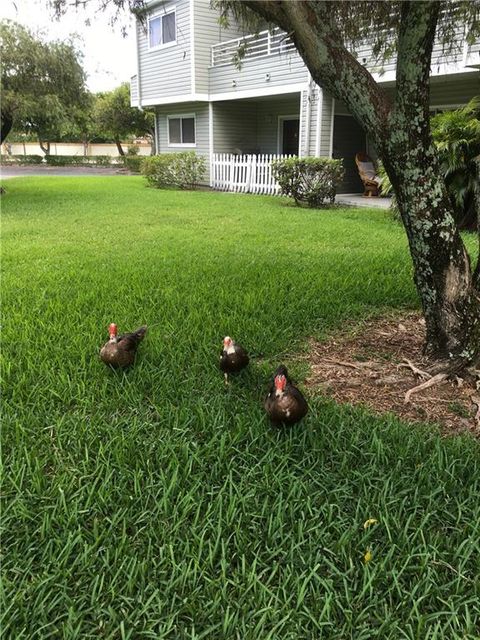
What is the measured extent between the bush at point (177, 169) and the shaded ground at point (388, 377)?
12872mm

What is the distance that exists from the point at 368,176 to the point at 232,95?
4921 millimetres

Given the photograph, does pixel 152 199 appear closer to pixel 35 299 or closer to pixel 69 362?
pixel 35 299

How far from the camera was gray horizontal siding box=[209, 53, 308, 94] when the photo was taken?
13.4 meters

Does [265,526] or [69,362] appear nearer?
[265,526]

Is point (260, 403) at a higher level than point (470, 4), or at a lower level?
lower

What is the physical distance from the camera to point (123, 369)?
3156 millimetres

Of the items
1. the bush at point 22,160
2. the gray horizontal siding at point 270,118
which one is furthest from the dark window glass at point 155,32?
the bush at point 22,160

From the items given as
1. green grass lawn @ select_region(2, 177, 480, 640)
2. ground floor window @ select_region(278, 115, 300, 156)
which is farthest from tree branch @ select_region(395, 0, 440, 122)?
ground floor window @ select_region(278, 115, 300, 156)

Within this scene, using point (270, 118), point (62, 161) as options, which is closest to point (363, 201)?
point (270, 118)

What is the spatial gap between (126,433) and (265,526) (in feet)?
3.00

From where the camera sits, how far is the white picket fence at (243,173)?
46.6ft

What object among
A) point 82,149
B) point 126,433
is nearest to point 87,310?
point 126,433

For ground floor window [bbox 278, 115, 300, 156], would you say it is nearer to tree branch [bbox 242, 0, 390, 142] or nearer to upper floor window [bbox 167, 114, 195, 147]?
upper floor window [bbox 167, 114, 195, 147]

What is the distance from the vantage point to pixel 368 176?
13773 millimetres
